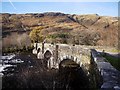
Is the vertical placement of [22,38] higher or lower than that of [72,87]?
higher

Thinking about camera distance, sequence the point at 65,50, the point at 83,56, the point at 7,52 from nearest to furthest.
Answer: the point at 83,56
the point at 65,50
the point at 7,52

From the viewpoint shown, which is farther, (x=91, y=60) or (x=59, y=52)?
(x=59, y=52)

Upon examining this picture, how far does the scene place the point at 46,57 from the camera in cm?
4116

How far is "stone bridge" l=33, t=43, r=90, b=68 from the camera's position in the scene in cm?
2159

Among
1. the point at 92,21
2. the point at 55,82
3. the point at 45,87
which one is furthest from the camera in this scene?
the point at 92,21

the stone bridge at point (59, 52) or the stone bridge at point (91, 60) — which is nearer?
the stone bridge at point (91, 60)

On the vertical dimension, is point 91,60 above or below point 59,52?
above

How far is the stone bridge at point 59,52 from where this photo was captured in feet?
70.8

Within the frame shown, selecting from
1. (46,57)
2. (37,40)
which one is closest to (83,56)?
(46,57)

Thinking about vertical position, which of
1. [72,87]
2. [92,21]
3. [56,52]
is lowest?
[72,87]

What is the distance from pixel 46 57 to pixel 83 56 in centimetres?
2180

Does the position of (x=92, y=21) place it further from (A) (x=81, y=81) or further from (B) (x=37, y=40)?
(A) (x=81, y=81)

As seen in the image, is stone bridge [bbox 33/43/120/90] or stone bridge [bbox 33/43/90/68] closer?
stone bridge [bbox 33/43/120/90]

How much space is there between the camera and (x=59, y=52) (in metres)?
31.5
